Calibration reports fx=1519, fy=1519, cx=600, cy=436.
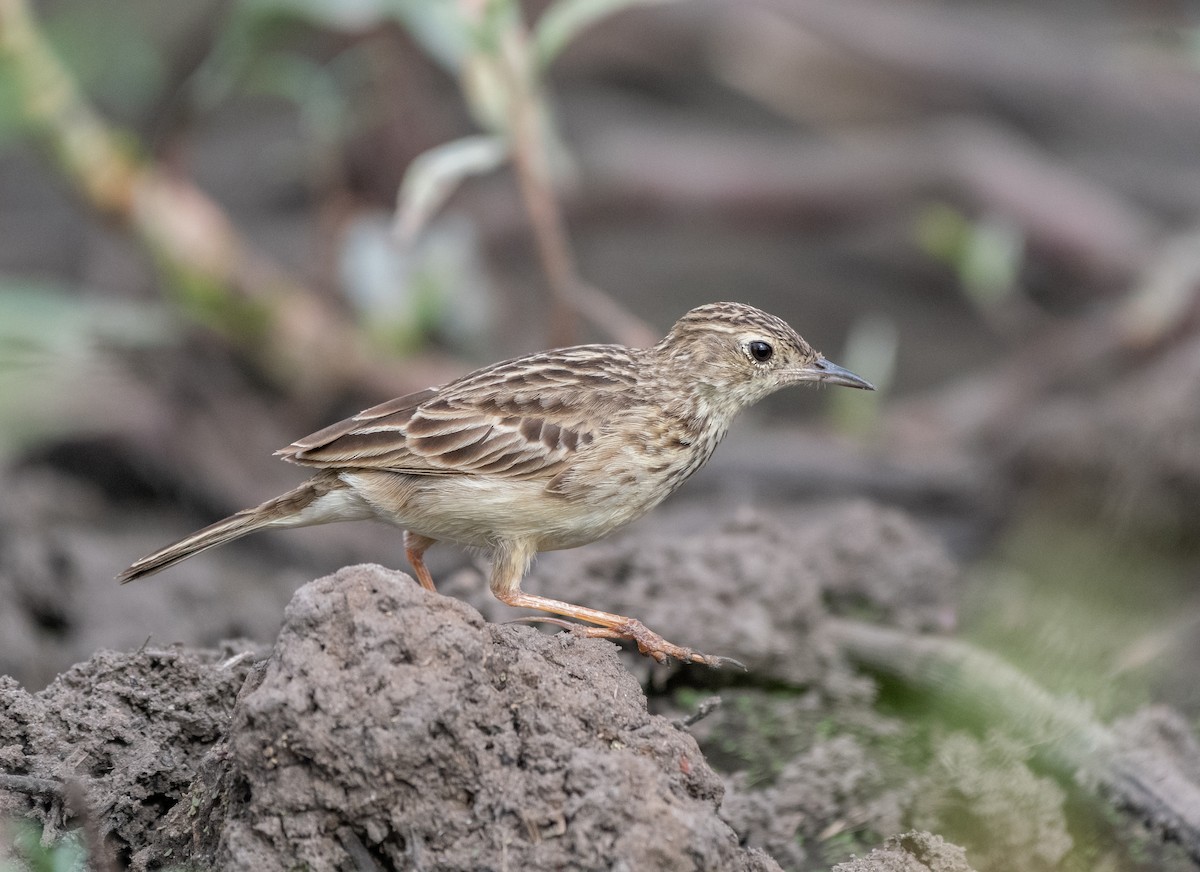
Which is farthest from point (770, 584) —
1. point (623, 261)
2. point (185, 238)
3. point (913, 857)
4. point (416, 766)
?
point (623, 261)

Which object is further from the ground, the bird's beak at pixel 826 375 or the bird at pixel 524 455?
the bird's beak at pixel 826 375

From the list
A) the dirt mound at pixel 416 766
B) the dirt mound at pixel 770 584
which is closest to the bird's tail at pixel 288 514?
the dirt mound at pixel 770 584

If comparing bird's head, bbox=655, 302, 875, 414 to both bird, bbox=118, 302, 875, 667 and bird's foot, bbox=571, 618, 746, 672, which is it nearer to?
bird, bbox=118, 302, 875, 667

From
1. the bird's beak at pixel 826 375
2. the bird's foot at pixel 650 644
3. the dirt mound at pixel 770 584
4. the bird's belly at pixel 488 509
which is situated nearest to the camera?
the bird's foot at pixel 650 644

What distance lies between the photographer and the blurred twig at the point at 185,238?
8.26 metres

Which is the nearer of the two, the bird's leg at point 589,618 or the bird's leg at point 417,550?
the bird's leg at point 589,618

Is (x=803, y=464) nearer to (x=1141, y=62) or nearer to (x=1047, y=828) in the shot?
(x=1047, y=828)

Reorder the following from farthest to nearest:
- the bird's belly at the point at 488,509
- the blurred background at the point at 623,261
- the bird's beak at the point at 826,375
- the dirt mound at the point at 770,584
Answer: the blurred background at the point at 623,261
the bird's beak at the point at 826,375
the dirt mound at the point at 770,584
the bird's belly at the point at 488,509

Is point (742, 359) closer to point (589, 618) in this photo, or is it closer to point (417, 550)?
point (589, 618)

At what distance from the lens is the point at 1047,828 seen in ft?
13.7

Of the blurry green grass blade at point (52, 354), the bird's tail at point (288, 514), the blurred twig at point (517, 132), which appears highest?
the blurred twig at point (517, 132)

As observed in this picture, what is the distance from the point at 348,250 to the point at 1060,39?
23.5 ft

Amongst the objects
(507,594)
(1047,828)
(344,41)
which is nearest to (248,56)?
(344,41)

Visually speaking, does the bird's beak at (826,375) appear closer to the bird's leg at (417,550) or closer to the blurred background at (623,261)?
the blurred background at (623,261)
